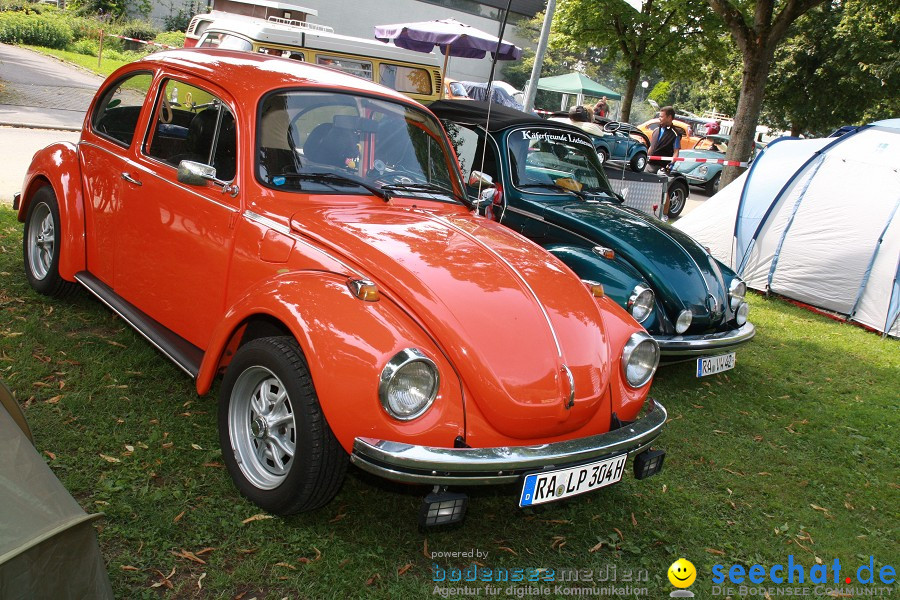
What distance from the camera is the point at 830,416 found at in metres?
5.87

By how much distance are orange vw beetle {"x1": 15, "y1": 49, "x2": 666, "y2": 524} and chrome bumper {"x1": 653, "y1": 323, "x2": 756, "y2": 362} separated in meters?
1.58

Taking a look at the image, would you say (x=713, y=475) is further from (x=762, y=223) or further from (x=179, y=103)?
(x=762, y=223)

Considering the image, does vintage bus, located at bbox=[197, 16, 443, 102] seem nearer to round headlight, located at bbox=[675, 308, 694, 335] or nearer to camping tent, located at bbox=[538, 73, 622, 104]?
round headlight, located at bbox=[675, 308, 694, 335]

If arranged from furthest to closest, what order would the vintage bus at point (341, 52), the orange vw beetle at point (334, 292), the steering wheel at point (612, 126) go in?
1. the steering wheel at point (612, 126)
2. the vintage bus at point (341, 52)
3. the orange vw beetle at point (334, 292)

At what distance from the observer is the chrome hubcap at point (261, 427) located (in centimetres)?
330

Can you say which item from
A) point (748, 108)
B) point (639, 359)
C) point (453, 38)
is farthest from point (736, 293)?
point (453, 38)

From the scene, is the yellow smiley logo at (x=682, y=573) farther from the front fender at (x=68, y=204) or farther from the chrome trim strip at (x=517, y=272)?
the front fender at (x=68, y=204)

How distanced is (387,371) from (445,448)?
1.22ft

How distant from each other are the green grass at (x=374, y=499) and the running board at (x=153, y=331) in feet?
1.25

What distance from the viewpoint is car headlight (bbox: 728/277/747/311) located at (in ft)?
20.4

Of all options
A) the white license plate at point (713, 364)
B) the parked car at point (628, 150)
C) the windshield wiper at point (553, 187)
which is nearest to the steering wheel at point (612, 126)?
the parked car at point (628, 150)

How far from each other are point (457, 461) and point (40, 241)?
4058mm

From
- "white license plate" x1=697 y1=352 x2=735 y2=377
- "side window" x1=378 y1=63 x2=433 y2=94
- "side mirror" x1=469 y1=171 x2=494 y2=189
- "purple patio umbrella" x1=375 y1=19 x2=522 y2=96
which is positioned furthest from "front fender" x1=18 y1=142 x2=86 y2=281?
"purple patio umbrella" x1=375 y1=19 x2=522 y2=96

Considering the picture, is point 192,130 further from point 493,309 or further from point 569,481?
point 569,481
